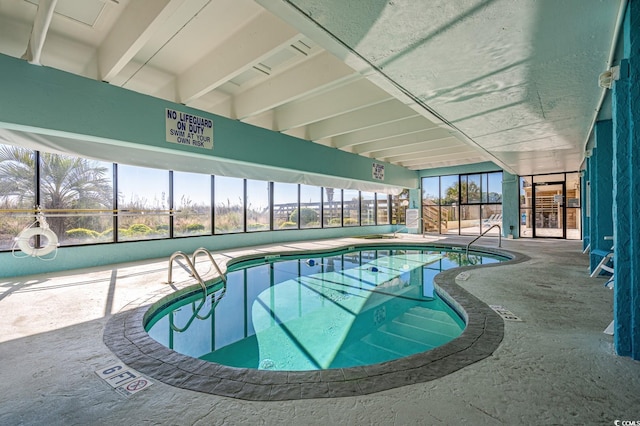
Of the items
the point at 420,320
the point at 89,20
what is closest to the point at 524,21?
the point at 420,320

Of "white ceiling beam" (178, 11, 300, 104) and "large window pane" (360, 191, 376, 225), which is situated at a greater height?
"white ceiling beam" (178, 11, 300, 104)

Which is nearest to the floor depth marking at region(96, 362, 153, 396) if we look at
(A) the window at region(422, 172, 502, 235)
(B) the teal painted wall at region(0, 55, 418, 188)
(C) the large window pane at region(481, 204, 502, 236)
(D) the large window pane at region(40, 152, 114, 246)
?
(B) the teal painted wall at region(0, 55, 418, 188)

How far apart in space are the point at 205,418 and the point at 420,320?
10.8 feet

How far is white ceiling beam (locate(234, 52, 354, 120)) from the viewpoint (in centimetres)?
431

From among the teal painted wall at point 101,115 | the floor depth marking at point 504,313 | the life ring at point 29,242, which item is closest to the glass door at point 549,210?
the floor depth marking at point 504,313

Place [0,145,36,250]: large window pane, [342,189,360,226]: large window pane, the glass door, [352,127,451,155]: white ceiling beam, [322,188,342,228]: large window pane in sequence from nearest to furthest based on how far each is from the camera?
1. [0,145,36,250]: large window pane
2. [352,127,451,155]: white ceiling beam
3. the glass door
4. [322,188,342,228]: large window pane
5. [342,189,360,226]: large window pane

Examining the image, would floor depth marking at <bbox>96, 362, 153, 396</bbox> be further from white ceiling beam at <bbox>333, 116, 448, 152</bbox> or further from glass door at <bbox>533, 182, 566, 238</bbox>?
glass door at <bbox>533, 182, 566, 238</bbox>

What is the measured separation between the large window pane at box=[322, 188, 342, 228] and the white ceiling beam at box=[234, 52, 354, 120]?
7063 mm

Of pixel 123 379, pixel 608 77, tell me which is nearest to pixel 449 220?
pixel 608 77

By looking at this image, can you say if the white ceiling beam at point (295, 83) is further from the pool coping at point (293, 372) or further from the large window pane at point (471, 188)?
the large window pane at point (471, 188)

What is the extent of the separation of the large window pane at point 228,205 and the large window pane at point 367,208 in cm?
637

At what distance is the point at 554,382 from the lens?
6.15 feet

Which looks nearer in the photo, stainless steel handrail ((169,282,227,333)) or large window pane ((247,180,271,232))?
stainless steel handrail ((169,282,227,333))

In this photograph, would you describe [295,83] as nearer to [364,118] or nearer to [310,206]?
[364,118]
